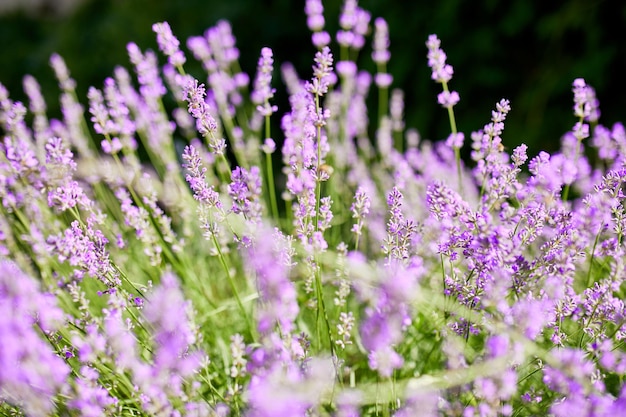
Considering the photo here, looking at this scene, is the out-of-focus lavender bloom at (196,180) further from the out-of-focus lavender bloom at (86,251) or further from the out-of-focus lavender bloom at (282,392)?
the out-of-focus lavender bloom at (282,392)

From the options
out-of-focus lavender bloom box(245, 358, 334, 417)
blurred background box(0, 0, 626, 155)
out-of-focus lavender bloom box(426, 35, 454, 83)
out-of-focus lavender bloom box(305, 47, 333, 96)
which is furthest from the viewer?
blurred background box(0, 0, 626, 155)

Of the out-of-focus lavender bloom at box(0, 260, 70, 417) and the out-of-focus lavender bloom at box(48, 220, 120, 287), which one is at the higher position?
the out-of-focus lavender bloom at box(48, 220, 120, 287)

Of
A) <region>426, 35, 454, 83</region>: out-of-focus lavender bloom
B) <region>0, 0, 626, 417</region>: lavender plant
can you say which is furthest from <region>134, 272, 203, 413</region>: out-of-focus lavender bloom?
<region>426, 35, 454, 83</region>: out-of-focus lavender bloom

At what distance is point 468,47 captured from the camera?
4184 millimetres

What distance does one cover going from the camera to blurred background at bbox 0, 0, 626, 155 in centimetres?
375

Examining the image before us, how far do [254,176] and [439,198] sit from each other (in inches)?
28.1

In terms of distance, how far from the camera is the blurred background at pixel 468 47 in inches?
148

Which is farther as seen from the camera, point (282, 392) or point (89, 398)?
point (89, 398)

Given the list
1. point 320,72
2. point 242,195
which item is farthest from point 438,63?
point 242,195

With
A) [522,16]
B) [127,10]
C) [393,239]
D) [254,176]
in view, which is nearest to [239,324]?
[254,176]

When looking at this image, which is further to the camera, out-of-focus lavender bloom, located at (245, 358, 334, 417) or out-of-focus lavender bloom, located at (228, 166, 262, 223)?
out-of-focus lavender bloom, located at (228, 166, 262, 223)

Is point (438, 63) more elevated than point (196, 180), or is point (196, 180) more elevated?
point (438, 63)

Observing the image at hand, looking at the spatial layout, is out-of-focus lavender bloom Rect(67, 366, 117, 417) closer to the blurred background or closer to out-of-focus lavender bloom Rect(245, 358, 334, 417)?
out-of-focus lavender bloom Rect(245, 358, 334, 417)

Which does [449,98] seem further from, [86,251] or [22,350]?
[22,350]
